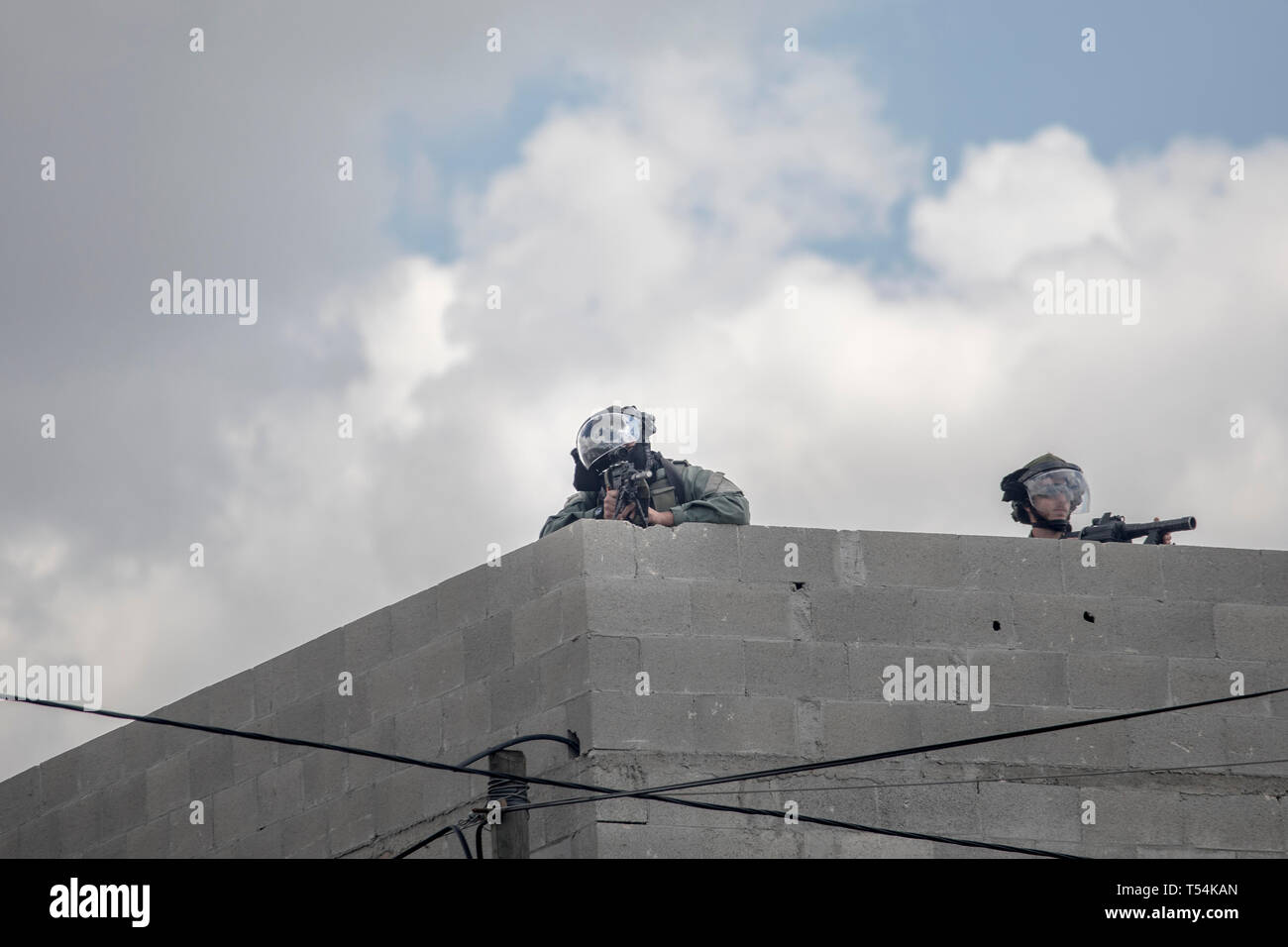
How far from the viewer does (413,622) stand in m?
12.5

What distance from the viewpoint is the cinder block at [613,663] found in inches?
451

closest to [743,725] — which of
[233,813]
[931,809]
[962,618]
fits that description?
[931,809]

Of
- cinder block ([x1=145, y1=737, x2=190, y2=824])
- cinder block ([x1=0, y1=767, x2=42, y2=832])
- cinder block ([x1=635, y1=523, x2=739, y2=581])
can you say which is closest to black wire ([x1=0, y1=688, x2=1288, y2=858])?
cinder block ([x1=635, y1=523, x2=739, y2=581])

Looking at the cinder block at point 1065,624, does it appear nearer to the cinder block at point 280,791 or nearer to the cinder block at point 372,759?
the cinder block at point 372,759

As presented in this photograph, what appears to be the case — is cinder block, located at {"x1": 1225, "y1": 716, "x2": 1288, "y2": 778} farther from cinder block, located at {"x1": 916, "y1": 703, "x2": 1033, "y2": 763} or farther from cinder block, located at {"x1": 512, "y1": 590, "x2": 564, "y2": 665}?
cinder block, located at {"x1": 512, "y1": 590, "x2": 564, "y2": 665}

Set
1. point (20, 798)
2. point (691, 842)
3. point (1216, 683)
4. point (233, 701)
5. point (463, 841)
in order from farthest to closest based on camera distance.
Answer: point (20, 798), point (233, 701), point (1216, 683), point (691, 842), point (463, 841)

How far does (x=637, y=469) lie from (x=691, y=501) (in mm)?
616

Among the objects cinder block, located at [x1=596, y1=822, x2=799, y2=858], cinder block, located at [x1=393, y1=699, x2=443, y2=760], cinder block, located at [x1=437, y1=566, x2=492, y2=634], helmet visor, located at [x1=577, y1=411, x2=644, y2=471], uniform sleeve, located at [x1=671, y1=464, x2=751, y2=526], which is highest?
helmet visor, located at [x1=577, y1=411, x2=644, y2=471]

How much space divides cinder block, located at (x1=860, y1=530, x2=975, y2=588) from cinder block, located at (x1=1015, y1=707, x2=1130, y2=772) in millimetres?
780

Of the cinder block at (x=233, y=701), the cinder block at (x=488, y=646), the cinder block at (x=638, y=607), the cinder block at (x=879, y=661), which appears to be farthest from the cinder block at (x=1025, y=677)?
the cinder block at (x=233, y=701)

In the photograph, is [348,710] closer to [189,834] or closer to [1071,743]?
[189,834]

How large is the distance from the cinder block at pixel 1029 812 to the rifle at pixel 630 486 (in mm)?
2363

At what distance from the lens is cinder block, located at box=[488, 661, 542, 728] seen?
11781 millimetres
